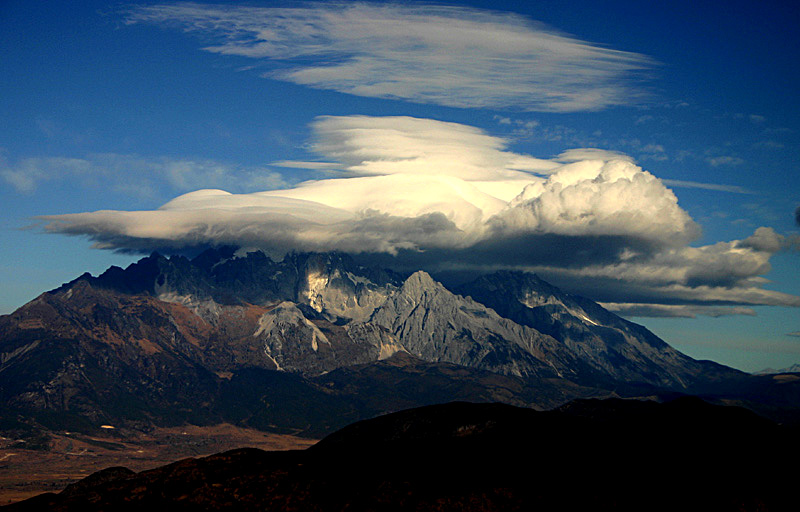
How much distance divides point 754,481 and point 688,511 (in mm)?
27429

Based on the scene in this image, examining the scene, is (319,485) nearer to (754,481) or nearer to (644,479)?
(644,479)

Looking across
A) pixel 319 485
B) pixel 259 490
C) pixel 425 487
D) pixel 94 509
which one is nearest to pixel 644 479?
pixel 425 487

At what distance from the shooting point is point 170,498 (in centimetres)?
19700

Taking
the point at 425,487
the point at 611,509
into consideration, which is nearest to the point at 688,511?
the point at 611,509

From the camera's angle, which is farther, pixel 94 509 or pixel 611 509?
pixel 94 509

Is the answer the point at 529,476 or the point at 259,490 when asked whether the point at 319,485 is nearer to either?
the point at 259,490

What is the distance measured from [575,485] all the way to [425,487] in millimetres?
36703

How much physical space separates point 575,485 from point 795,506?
164 ft

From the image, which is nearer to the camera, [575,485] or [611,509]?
[611,509]

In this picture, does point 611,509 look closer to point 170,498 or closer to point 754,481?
point 754,481

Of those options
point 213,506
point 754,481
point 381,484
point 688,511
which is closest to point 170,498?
point 213,506

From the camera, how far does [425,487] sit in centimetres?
Answer: 19275

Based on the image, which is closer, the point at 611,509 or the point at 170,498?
the point at 611,509

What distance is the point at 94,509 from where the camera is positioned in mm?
196750
